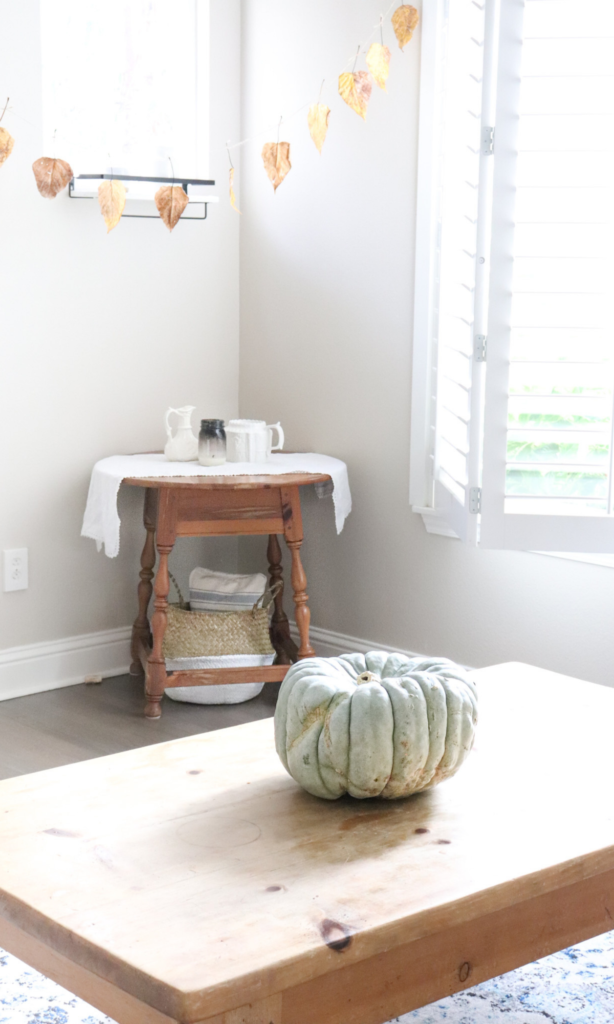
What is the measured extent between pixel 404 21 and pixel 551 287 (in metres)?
0.95

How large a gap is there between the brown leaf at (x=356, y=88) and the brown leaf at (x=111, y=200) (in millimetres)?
640

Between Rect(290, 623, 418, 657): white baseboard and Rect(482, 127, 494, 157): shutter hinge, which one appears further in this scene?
Rect(290, 623, 418, 657): white baseboard

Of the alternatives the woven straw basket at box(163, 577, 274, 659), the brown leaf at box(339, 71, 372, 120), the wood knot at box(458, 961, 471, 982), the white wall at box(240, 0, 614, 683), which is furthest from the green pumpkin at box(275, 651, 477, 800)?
the brown leaf at box(339, 71, 372, 120)

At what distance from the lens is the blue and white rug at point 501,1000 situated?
158 centimetres

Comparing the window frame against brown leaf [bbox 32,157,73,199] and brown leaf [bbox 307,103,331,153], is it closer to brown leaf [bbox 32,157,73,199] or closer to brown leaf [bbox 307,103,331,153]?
brown leaf [bbox 307,103,331,153]

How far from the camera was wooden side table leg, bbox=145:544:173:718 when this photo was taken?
2.82 metres

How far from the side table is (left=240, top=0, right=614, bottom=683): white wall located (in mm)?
301

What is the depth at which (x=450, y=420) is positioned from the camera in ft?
8.93

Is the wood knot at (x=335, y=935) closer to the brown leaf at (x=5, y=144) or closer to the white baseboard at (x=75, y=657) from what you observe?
the white baseboard at (x=75, y=657)

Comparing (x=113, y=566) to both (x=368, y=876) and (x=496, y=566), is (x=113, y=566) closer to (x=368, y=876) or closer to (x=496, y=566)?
(x=496, y=566)

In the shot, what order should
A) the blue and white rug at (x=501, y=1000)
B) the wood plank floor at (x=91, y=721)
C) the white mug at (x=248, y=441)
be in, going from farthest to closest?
1. the white mug at (x=248, y=441)
2. the wood plank floor at (x=91, y=721)
3. the blue and white rug at (x=501, y=1000)

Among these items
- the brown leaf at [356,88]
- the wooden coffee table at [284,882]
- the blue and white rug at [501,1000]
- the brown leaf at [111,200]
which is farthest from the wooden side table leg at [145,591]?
the wooden coffee table at [284,882]

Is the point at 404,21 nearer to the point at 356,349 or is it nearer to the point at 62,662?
the point at 356,349

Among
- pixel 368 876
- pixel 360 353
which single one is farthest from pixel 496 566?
pixel 368 876
